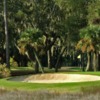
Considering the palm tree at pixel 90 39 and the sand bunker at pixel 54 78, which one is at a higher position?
the palm tree at pixel 90 39

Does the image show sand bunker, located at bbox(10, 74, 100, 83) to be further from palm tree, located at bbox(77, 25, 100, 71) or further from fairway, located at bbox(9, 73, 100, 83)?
palm tree, located at bbox(77, 25, 100, 71)

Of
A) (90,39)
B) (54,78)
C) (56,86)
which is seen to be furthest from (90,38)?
(56,86)

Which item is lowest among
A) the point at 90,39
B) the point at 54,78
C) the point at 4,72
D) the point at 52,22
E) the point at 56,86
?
the point at 56,86

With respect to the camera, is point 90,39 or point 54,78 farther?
point 90,39

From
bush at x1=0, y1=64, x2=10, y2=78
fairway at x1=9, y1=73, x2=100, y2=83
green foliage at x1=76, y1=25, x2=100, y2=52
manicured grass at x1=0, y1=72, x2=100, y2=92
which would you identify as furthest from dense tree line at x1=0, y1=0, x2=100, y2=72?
manicured grass at x1=0, y1=72, x2=100, y2=92

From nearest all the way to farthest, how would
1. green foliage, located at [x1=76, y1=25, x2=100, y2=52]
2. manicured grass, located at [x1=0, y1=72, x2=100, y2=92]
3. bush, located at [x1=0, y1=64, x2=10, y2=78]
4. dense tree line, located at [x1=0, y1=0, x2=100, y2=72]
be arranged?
1. manicured grass, located at [x1=0, y1=72, x2=100, y2=92]
2. bush, located at [x1=0, y1=64, x2=10, y2=78]
3. green foliage, located at [x1=76, y1=25, x2=100, y2=52]
4. dense tree line, located at [x1=0, y1=0, x2=100, y2=72]

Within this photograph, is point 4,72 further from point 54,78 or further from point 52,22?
point 52,22

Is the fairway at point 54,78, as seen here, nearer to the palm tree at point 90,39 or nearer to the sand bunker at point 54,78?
the sand bunker at point 54,78

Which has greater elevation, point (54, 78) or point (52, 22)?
point (52, 22)

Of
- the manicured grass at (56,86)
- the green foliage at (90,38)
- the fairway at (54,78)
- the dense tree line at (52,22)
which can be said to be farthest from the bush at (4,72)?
the manicured grass at (56,86)

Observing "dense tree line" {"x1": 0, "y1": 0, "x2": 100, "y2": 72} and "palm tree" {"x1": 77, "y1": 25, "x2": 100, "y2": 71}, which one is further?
"dense tree line" {"x1": 0, "y1": 0, "x2": 100, "y2": 72}

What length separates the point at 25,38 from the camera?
47.0m

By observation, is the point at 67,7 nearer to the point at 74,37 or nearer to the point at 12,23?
the point at 74,37

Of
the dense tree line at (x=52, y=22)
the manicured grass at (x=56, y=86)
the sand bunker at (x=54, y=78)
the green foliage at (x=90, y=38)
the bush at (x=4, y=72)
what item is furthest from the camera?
the dense tree line at (x=52, y=22)
